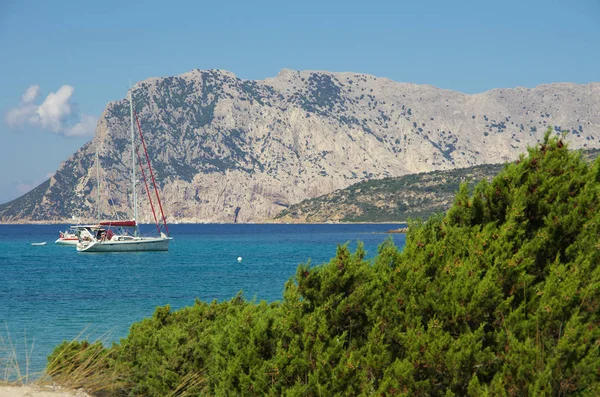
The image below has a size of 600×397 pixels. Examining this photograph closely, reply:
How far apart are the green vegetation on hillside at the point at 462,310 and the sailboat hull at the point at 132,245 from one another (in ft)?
224

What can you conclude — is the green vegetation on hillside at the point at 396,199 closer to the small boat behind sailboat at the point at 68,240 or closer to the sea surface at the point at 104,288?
the small boat behind sailboat at the point at 68,240

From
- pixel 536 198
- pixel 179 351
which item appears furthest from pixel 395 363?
pixel 179 351

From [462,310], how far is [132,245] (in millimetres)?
70394

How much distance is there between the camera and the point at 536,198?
300 inches

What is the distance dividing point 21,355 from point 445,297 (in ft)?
47.9

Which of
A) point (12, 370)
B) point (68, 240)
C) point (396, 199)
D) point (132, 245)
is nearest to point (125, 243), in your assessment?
point (132, 245)

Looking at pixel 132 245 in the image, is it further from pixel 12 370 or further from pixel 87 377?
pixel 87 377

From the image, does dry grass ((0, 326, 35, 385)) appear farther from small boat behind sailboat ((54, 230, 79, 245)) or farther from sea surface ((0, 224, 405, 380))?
small boat behind sailboat ((54, 230, 79, 245))

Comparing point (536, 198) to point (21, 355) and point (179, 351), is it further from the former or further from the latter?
point (21, 355)

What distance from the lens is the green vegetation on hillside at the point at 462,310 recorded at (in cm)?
662

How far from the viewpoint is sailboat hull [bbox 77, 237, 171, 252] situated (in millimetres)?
74312

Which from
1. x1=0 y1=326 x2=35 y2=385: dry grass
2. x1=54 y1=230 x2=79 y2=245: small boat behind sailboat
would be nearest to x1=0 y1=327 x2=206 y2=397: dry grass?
x1=0 y1=326 x2=35 y2=385: dry grass

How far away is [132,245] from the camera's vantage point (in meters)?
74.5

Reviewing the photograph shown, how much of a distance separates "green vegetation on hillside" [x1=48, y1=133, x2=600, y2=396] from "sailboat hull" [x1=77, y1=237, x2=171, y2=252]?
68.2m
